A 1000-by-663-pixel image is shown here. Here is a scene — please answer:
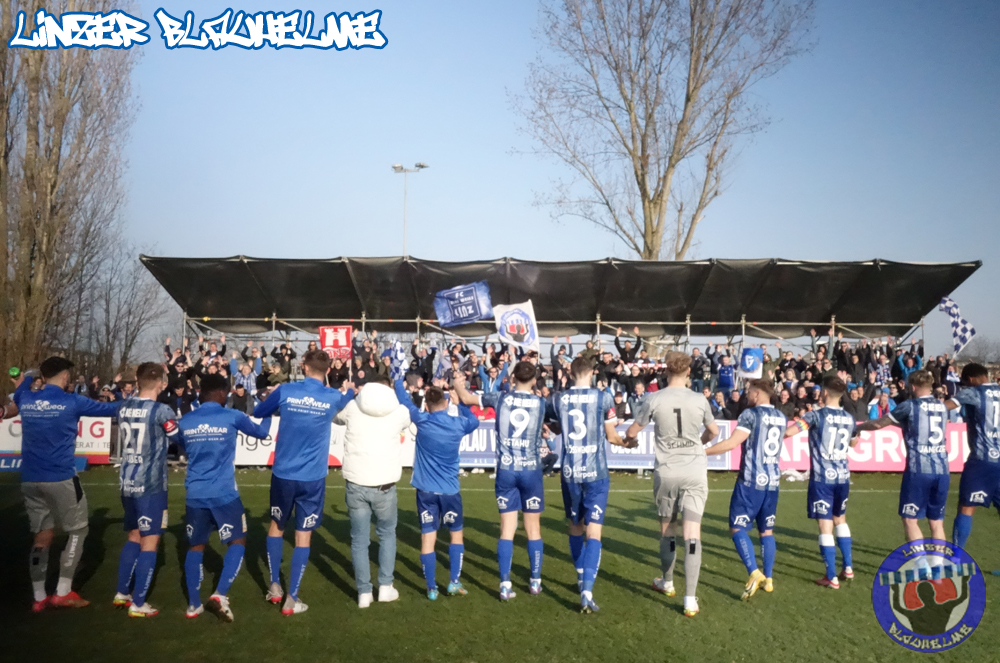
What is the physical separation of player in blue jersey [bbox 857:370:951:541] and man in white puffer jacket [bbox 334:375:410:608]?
4.92 m

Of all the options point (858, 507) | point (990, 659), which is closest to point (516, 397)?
point (990, 659)

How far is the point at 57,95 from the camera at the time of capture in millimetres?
20656

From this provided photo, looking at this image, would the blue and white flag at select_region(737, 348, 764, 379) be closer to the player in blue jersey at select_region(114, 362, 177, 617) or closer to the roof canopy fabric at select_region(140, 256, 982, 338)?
the roof canopy fabric at select_region(140, 256, 982, 338)

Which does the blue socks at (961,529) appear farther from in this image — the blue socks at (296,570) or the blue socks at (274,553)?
the blue socks at (274,553)

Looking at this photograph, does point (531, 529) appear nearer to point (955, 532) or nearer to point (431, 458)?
point (431, 458)

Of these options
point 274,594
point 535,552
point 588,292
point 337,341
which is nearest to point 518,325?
point 588,292

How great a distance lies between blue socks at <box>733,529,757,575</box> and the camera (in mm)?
6973

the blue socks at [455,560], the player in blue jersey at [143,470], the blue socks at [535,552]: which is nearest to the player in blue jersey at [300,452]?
the player in blue jersey at [143,470]

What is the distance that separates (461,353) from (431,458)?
13454 millimetres

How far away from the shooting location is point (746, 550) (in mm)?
7020

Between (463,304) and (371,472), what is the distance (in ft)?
42.1

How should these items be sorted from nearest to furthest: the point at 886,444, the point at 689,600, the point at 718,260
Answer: the point at 689,600, the point at 886,444, the point at 718,260

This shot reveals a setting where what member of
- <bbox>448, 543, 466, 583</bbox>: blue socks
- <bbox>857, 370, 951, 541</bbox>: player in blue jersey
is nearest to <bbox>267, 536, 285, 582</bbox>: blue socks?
<bbox>448, 543, 466, 583</bbox>: blue socks
